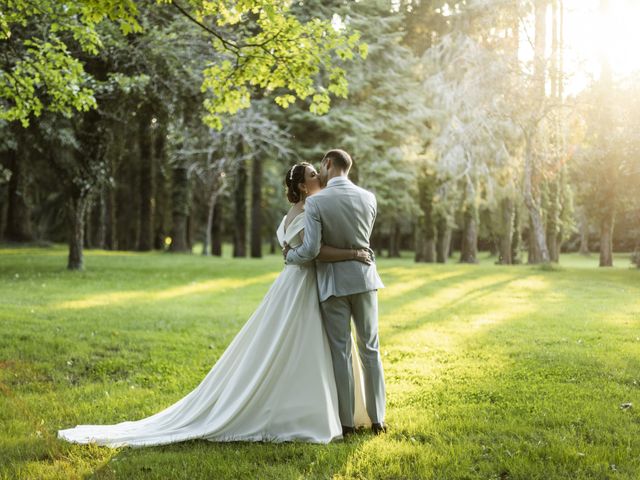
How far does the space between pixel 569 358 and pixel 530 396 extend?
2.12 meters

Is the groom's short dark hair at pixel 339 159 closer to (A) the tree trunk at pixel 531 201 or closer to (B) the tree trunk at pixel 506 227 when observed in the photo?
(A) the tree trunk at pixel 531 201

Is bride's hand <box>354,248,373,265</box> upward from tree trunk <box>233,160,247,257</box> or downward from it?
downward

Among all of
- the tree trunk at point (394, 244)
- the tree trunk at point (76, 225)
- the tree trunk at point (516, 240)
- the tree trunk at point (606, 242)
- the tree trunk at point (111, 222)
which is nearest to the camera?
the tree trunk at point (76, 225)

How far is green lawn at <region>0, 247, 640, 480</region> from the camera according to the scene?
4.73 m

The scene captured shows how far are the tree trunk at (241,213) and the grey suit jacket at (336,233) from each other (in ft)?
84.5

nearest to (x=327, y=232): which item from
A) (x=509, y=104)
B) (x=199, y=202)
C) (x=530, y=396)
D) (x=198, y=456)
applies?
(x=198, y=456)

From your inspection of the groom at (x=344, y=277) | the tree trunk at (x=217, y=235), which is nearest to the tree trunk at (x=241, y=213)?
the tree trunk at (x=217, y=235)

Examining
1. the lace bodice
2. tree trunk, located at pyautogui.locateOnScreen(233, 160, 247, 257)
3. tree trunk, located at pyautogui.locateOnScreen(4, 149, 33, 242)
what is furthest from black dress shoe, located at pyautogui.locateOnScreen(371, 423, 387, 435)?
tree trunk, located at pyautogui.locateOnScreen(4, 149, 33, 242)

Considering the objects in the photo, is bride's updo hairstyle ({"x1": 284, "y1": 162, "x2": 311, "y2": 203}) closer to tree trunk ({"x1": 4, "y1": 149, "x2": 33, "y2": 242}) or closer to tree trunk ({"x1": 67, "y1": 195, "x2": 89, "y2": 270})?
tree trunk ({"x1": 67, "y1": 195, "x2": 89, "y2": 270})

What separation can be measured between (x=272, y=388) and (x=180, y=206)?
26.9 metres

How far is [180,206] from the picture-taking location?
31234mm

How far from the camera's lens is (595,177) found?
25.0 metres

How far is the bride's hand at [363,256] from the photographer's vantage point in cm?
534

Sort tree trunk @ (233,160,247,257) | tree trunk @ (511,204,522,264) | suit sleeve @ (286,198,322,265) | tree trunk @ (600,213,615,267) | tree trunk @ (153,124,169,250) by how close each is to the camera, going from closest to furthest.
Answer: suit sleeve @ (286,198,322,265)
tree trunk @ (600,213,615,267)
tree trunk @ (233,160,247,257)
tree trunk @ (511,204,522,264)
tree trunk @ (153,124,169,250)
